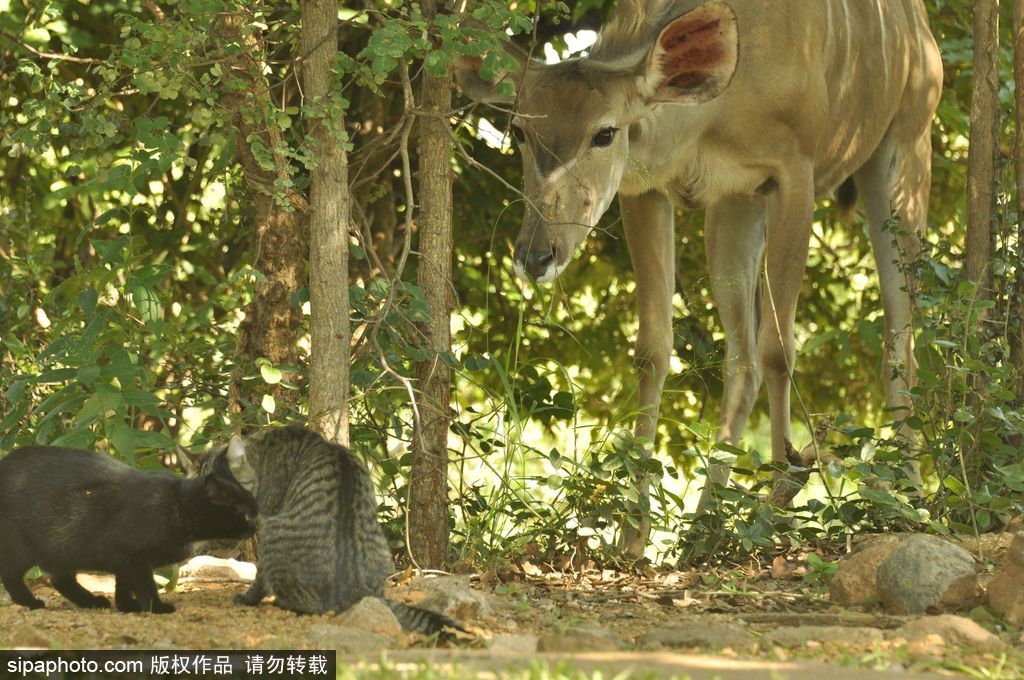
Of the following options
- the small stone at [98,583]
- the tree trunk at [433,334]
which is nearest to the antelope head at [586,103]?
the tree trunk at [433,334]

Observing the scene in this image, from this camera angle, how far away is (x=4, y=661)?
3.98 metres

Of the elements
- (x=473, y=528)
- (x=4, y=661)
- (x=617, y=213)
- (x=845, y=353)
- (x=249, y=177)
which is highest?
(x=617, y=213)

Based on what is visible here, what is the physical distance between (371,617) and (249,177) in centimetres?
234

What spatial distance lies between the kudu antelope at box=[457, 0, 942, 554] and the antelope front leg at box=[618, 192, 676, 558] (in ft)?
0.04

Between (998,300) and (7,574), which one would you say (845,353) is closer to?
(998,300)

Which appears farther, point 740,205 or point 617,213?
point 617,213

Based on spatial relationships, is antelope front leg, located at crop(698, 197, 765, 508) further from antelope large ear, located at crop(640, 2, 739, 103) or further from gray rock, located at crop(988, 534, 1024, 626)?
gray rock, located at crop(988, 534, 1024, 626)

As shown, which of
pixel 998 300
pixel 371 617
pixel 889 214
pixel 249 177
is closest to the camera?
pixel 371 617

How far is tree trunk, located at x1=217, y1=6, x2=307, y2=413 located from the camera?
19.2 ft

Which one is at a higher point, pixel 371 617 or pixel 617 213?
pixel 617 213

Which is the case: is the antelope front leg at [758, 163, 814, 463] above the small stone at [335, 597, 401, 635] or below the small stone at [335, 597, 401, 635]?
above

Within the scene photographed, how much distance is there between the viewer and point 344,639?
426 cm

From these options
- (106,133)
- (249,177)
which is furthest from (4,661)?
(249,177)

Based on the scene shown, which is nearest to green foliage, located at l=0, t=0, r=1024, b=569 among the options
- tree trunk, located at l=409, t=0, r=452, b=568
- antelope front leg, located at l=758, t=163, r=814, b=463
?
tree trunk, located at l=409, t=0, r=452, b=568
